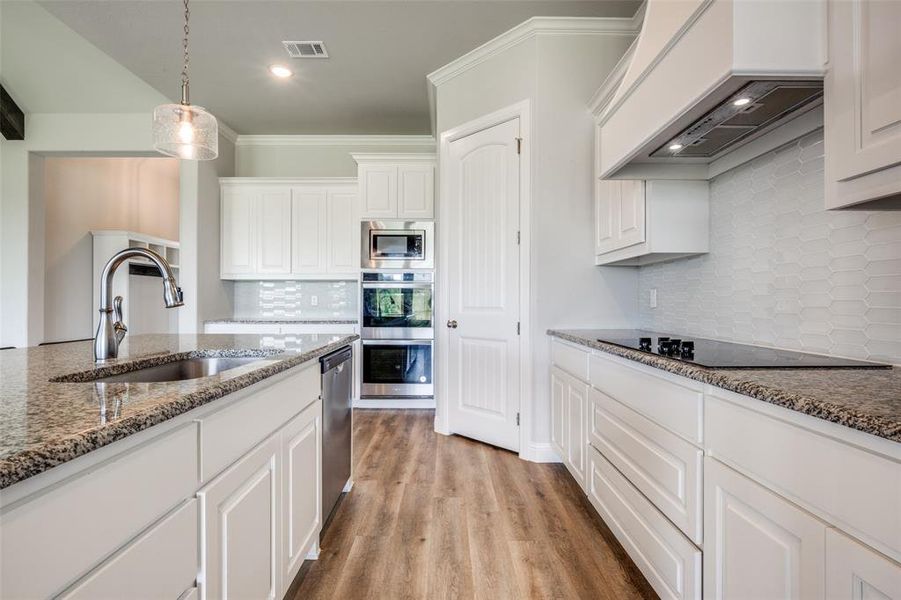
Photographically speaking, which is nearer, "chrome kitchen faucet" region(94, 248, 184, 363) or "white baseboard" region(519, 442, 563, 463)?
"chrome kitchen faucet" region(94, 248, 184, 363)

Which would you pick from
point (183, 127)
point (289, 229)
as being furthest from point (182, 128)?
point (289, 229)

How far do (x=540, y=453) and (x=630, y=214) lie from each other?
1.62 m

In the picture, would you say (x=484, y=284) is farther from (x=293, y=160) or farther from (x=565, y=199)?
(x=293, y=160)

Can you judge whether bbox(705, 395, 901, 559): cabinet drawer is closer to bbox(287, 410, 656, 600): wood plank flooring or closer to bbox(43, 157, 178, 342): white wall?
bbox(287, 410, 656, 600): wood plank flooring

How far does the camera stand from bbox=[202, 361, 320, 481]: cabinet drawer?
0.96m

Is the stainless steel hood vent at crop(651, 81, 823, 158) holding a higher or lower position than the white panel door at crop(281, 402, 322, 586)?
higher

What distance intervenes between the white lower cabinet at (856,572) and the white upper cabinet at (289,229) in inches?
167

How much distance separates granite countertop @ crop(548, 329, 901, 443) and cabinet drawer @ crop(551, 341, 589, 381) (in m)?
0.82

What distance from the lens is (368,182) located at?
423cm

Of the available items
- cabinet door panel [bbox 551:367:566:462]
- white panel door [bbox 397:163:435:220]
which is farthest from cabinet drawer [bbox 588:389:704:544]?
white panel door [bbox 397:163:435:220]

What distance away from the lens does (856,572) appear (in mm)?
752

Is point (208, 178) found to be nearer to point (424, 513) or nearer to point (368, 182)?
point (368, 182)

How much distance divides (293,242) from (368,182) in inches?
44.0

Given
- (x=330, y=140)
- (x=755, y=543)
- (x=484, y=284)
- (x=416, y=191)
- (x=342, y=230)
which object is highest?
(x=330, y=140)
